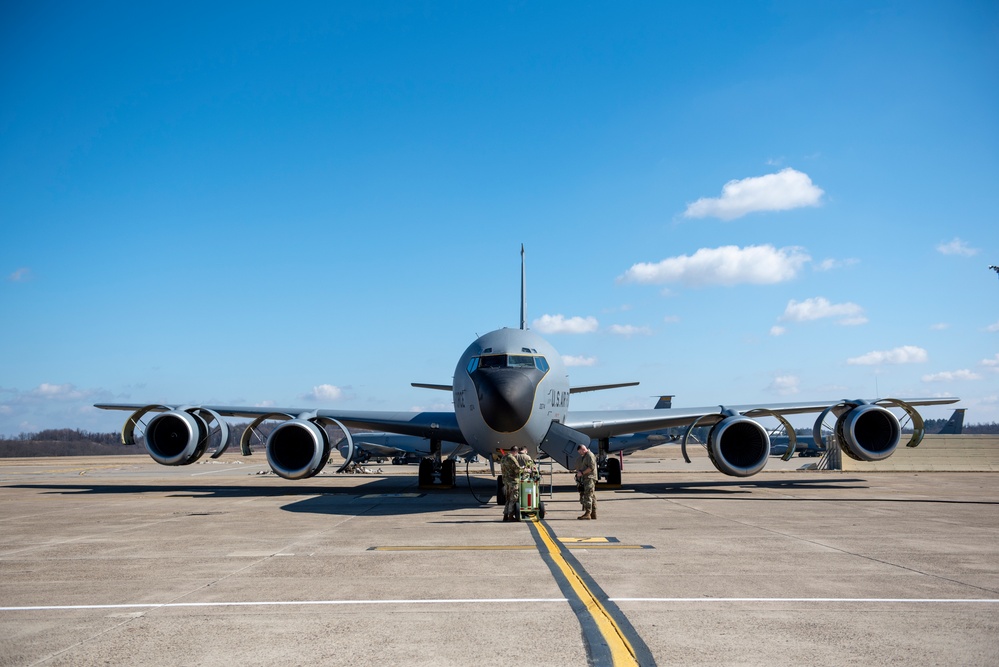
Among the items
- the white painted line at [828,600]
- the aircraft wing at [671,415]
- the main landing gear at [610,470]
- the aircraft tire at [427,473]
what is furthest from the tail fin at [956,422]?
the white painted line at [828,600]

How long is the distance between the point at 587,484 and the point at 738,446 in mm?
8363

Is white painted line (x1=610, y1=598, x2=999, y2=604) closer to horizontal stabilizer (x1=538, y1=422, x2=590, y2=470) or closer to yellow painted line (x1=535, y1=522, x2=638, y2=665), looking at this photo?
yellow painted line (x1=535, y1=522, x2=638, y2=665)

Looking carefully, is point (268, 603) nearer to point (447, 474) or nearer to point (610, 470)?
point (447, 474)

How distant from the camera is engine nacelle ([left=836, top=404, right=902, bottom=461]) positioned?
2180 centimetres

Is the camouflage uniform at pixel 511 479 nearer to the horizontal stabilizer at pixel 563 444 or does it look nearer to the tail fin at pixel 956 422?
the horizontal stabilizer at pixel 563 444

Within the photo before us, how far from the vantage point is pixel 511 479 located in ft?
48.3

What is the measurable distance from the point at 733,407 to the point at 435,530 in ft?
40.6

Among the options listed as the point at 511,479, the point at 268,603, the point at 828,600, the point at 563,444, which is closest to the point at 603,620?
the point at 828,600

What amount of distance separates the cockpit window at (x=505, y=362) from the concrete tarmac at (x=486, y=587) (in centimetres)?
329

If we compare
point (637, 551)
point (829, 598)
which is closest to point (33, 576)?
point (637, 551)

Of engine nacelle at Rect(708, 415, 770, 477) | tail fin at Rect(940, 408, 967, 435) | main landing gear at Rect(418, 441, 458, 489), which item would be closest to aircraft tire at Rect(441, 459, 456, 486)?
main landing gear at Rect(418, 441, 458, 489)

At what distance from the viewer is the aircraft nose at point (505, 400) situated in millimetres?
16000

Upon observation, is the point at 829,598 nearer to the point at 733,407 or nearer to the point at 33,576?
the point at 33,576

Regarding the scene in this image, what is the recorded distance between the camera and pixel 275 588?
770cm
